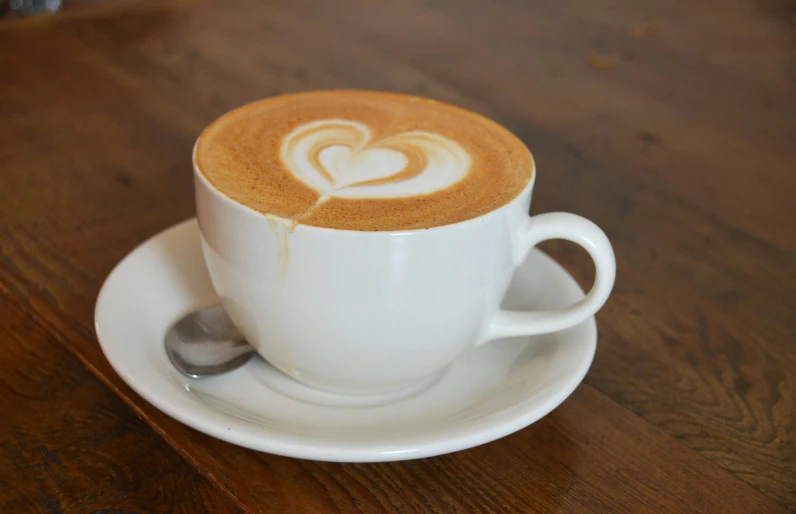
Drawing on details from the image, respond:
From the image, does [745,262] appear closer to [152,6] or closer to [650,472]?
[650,472]

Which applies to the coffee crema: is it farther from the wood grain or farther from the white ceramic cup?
the wood grain

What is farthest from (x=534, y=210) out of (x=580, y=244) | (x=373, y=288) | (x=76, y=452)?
(x=76, y=452)

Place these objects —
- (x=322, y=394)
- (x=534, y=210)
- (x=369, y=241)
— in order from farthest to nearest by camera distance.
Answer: (x=534, y=210) < (x=322, y=394) < (x=369, y=241)

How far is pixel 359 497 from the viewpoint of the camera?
1.66 feet

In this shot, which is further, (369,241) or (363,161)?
(363,161)

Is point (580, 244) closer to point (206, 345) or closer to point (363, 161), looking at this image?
point (363, 161)

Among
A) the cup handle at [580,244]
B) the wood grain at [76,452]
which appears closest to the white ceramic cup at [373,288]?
the cup handle at [580,244]

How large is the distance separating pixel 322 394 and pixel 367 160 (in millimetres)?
187

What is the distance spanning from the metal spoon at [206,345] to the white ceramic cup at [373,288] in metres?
0.02

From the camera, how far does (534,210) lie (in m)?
0.87

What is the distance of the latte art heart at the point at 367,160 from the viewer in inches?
22.6

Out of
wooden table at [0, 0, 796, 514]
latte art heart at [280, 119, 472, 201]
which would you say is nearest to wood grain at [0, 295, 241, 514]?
wooden table at [0, 0, 796, 514]

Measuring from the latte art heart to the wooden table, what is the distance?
19cm

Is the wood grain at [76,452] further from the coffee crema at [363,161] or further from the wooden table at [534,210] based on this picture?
the coffee crema at [363,161]
